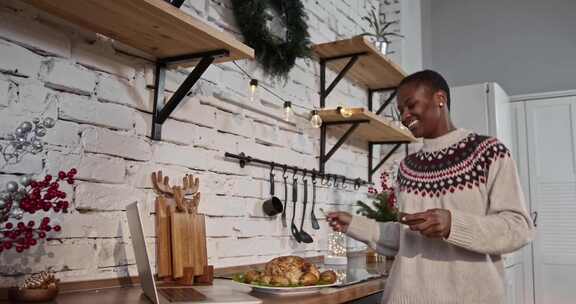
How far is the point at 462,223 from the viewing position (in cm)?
121

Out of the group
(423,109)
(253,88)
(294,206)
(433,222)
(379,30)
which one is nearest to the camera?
(433,222)

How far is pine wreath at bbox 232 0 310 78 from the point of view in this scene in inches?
76.2

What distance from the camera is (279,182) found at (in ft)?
7.00

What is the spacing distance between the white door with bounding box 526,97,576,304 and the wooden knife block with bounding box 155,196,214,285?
2.93 metres

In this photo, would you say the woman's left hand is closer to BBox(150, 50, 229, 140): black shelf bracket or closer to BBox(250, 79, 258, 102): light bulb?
BBox(150, 50, 229, 140): black shelf bracket

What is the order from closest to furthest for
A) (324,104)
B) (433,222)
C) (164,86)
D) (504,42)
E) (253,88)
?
(433,222), (164,86), (253,88), (324,104), (504,42)

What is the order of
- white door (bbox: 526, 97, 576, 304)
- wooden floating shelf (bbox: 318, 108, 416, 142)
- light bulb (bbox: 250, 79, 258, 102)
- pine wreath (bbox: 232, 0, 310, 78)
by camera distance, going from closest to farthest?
light bulb (bbox: 250, 79, 258, 102), pine wreath (bbox: 232, 0, 310, 78), wooden floating shelf (bbox: 318, 108, 416, 142), white door (bbox: 526, 97, 576, 304)

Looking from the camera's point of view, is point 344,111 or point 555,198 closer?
point 344,111

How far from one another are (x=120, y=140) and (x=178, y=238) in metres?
0.33

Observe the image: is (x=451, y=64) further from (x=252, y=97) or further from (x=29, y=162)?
(x=29, y=162)

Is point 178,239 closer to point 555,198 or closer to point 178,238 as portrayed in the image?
point 178,238

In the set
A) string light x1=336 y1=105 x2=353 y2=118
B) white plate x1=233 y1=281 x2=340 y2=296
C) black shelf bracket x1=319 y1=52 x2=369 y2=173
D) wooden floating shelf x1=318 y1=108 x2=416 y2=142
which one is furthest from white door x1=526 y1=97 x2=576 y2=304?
white plate x1=233 y1=281 x2=340 y2=296

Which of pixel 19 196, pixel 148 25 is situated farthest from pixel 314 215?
pixel 19 196

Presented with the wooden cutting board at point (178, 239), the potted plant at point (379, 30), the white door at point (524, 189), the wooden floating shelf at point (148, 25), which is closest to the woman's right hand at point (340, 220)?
the wooden cutting board at point (178, 239)
